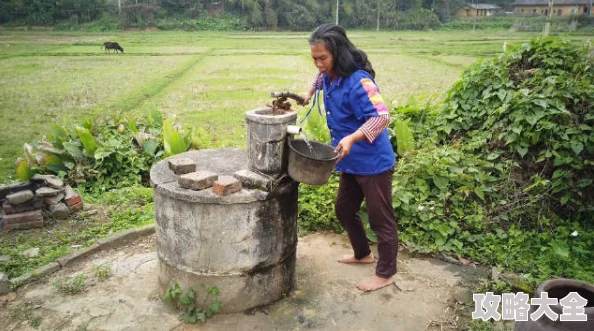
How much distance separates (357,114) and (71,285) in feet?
8.38

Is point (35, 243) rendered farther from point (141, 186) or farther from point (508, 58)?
point (508, 58)

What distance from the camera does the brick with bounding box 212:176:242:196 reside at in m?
2.82

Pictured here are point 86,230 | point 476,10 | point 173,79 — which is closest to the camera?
point 86,230

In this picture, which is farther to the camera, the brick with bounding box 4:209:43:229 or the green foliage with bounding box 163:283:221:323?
the brick with bounding box 4:209:43:229

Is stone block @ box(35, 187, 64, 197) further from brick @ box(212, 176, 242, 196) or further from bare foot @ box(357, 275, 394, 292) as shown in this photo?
bare foot @ box(357, 275, 394, 292)

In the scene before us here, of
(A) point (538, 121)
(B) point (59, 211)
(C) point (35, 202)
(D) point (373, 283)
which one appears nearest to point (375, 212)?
(D) point (373, 283)

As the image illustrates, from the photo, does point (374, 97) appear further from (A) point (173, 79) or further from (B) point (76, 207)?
(A) point (173, 79)

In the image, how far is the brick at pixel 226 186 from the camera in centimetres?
282

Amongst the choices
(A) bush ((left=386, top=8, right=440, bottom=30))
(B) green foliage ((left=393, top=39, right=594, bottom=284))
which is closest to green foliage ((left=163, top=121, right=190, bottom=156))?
(B) green foliage ((left=393, top=39, right=594, bottom=284))

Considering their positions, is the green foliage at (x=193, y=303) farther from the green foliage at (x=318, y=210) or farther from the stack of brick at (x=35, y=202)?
the stack of brick at (x=35, y=202)

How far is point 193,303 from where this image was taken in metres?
3.12

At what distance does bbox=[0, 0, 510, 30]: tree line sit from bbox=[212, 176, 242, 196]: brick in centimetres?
4028

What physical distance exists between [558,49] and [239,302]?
13.5 ft

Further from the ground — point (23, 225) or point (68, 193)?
point (68, 193)
